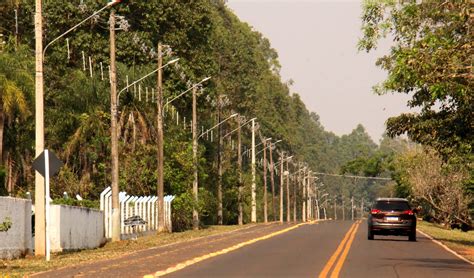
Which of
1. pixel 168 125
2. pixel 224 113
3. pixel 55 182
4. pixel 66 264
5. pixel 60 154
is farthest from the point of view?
pixel 224 113

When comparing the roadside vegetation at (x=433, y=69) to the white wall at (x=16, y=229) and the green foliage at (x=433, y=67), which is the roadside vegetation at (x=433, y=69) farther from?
the white wall at (x=16, y=229)

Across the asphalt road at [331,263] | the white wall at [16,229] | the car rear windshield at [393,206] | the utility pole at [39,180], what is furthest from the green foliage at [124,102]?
the asphalt road at [331,263]

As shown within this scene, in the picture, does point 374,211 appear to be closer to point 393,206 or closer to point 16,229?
point 393,206

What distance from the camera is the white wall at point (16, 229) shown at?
105 feet

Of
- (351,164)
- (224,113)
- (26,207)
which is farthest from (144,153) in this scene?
(351,164)

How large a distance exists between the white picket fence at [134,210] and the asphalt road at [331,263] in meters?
9.72

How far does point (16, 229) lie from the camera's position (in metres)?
33.4

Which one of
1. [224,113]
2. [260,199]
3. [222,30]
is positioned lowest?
[260,199]

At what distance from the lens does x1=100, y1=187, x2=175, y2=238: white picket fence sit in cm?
4828

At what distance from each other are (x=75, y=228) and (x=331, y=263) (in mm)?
14517

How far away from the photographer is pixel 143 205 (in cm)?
5725

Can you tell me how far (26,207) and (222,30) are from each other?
105542 mm

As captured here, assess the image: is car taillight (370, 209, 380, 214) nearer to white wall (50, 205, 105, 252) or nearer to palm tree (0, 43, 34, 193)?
white wall (50, 205, 105, 252)

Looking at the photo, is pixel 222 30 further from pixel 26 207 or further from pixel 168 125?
pixel 26 207
